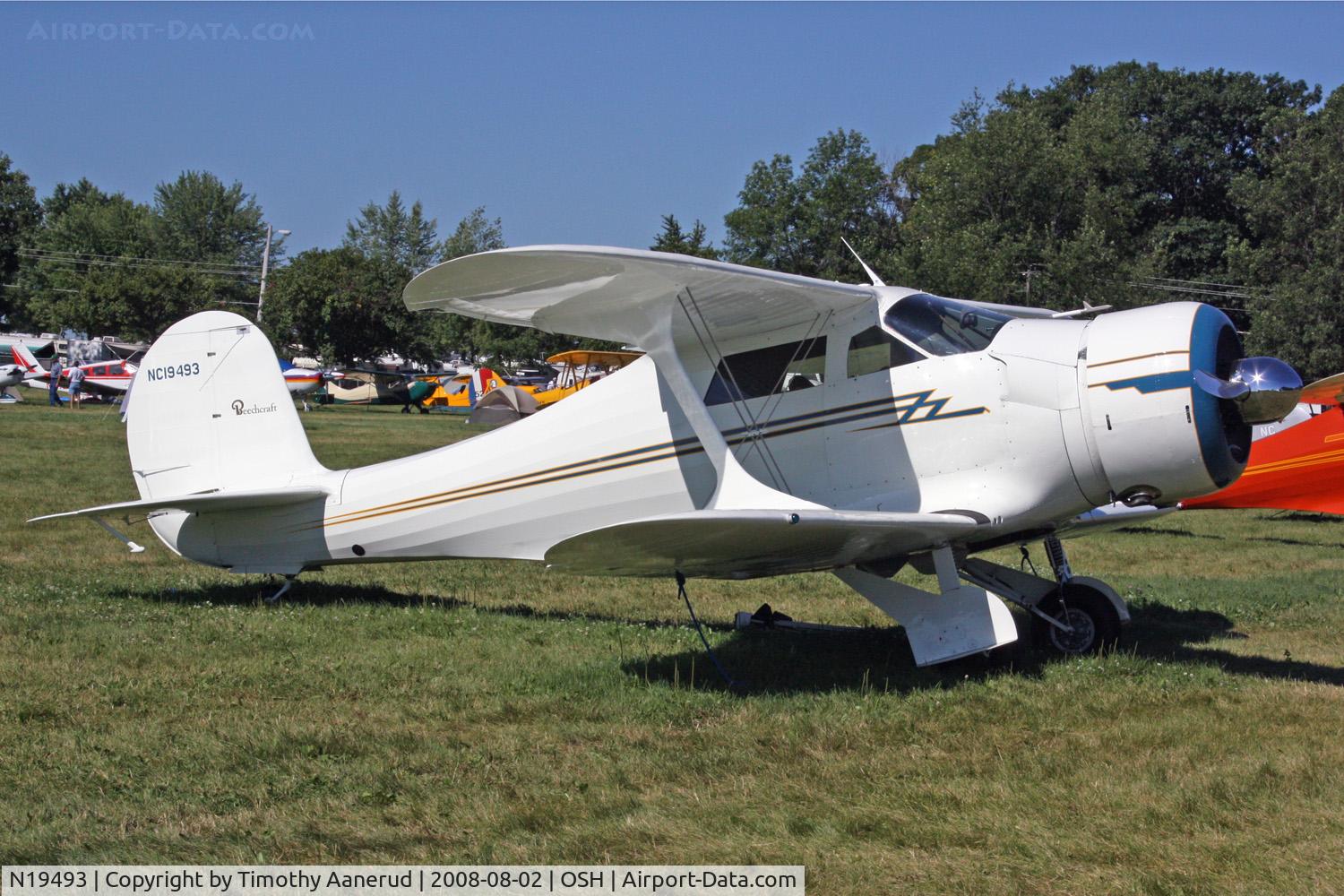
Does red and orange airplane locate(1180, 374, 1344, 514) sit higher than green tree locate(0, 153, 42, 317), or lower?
lower

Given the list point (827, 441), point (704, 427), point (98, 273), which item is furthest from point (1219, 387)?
point (98, 273)

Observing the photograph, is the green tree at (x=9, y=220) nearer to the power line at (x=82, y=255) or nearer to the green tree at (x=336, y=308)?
the green tree at (x=336, y=308)

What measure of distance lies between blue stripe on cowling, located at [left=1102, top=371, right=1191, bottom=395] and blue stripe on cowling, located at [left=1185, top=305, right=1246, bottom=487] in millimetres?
36

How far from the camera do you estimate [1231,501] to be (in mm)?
14688

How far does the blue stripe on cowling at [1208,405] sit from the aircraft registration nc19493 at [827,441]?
0.01 metres

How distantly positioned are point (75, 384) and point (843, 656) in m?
37.6

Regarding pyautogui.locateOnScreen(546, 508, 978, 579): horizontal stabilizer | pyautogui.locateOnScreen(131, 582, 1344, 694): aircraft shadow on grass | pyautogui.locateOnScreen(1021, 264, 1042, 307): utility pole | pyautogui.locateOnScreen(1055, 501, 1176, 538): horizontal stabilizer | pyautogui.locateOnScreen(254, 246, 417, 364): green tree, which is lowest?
pyautogui.locateOnScreen(131, 582, 1344, 694): aircraft shadow on grass

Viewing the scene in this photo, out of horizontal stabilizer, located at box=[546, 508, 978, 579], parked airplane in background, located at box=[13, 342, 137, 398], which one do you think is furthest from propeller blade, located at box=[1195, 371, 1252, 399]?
parked airplane in background, located at box=[13, 342, 137, 398]

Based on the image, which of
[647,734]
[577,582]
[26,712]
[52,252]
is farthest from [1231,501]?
[52,252]

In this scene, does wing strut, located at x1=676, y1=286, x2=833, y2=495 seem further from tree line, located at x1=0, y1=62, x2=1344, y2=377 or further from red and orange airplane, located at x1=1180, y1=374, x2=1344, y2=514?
tree line, located at x1=0, y1=62, x2=1344, y2=377

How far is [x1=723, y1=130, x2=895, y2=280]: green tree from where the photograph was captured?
53.5 metres

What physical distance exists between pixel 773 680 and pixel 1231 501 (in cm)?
991

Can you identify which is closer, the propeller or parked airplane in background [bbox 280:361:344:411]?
the propeller

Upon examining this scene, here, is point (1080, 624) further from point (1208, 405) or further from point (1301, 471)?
point (1301, 471)
